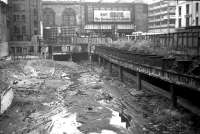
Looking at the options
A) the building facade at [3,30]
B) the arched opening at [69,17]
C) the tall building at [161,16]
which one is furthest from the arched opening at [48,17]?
the tall building at [161,16]

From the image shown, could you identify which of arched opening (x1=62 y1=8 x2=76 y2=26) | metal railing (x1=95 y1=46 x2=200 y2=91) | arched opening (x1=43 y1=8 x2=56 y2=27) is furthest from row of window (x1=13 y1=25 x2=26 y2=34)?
metal railing (x1=95 y1=46 x2=200 y2=91)

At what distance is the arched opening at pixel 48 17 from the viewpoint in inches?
3219

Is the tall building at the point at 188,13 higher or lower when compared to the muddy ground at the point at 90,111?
higher

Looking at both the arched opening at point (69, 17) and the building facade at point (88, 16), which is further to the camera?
the arched opening at point (69, 17)

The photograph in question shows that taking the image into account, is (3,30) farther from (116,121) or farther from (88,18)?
(116,121)

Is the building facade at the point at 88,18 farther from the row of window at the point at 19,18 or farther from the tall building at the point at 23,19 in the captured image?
the row of window at the point at 19,18

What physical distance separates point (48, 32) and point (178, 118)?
213ft

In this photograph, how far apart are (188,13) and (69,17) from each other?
133ft

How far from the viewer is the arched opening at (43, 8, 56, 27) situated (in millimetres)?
81750

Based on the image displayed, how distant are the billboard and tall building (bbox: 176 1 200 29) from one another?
28.4 metres

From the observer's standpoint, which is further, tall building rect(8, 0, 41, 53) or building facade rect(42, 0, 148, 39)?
building facade rect(42, 0, 148, 39)

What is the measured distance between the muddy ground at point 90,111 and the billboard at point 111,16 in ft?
165

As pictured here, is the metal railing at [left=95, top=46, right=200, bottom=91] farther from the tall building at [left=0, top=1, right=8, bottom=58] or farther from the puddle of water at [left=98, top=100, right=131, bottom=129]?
the tall building at [left=0, top=1, right=8, bottom=58]

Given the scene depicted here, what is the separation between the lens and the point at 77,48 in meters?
68.2
